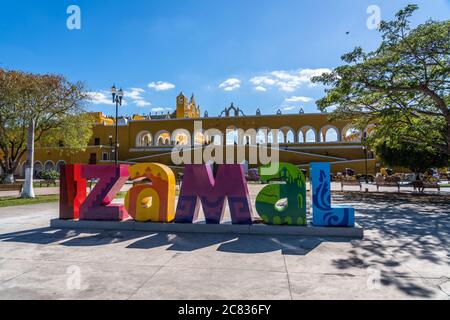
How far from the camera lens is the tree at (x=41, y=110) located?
87.2 ft

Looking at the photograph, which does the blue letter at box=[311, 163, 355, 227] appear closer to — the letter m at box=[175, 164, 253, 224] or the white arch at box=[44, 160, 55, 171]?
the letter m at box=[175, 164, 253, 224]

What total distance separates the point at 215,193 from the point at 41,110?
24.9 meters

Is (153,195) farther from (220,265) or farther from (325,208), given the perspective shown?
(325,208)

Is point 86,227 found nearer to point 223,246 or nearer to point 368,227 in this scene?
point 223,246

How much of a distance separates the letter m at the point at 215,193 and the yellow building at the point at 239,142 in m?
36.2

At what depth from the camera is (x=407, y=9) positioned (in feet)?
44.7

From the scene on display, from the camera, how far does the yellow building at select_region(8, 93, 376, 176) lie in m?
44.2

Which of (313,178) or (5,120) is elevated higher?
(5,120)

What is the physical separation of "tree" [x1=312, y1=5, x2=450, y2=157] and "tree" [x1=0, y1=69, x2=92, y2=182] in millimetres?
22355

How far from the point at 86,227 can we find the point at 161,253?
3307 mm

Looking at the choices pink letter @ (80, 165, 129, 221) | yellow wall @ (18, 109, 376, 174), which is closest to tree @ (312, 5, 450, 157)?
pink letter @ (80, 165, 129, 221)

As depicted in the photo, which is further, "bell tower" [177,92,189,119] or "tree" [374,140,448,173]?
"bell tower" [177,92,189,119]

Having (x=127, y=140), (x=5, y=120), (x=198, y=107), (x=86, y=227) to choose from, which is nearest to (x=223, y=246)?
(x=86, y=227)

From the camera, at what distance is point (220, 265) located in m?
4.96
